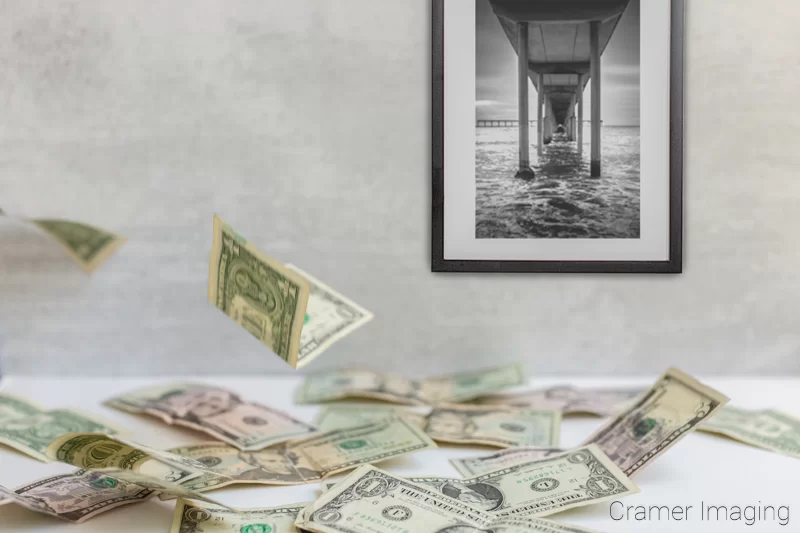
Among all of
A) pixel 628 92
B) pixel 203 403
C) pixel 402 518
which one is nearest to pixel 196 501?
pixel 402 518

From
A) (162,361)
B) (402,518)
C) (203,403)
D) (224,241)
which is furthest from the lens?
(162,361)

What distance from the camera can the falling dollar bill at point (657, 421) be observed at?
102 cm

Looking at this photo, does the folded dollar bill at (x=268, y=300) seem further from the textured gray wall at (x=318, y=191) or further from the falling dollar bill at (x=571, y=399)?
the falling dollar bill at (x=571, y=399)

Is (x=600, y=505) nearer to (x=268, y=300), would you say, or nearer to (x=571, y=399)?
(x=571, y=399)

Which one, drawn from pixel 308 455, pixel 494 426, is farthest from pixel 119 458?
pixel 494 426

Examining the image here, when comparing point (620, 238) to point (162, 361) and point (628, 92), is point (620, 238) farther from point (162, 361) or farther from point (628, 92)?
point (162, 361)

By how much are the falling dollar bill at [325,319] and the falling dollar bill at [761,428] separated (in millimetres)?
642

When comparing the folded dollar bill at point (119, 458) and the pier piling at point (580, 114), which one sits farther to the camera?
the pier piling at point (580, 114)

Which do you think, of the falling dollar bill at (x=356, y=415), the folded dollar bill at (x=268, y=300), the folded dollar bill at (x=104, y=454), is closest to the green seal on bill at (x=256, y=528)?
the folded dollar bill at (x=104, y=454)

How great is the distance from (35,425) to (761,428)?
1270mm

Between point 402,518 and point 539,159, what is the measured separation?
2.79 ft

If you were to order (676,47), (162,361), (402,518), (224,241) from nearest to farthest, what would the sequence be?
(402,518), (224,241), (676,47), (162,361)

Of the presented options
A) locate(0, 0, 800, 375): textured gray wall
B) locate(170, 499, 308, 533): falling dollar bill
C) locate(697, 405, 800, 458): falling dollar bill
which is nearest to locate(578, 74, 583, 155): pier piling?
locate(0, 0, 800, 375): textured gray wall

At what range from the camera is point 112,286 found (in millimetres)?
1482
